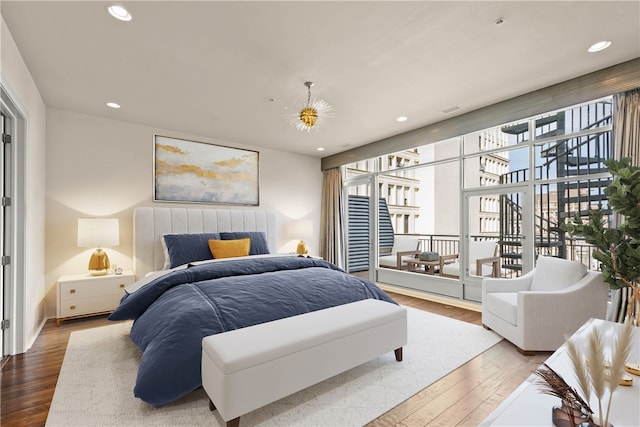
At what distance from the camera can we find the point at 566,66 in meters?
2.71

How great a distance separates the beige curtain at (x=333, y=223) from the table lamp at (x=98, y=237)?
3.56 meters

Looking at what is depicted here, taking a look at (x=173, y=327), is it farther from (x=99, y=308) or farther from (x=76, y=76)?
(x=76, y=76)

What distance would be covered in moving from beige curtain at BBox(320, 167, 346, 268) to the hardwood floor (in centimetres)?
339

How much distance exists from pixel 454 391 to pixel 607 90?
301 centimetres

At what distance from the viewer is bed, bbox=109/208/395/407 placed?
5.95ft

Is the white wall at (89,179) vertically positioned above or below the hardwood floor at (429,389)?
above

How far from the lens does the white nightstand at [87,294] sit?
3.34 meters

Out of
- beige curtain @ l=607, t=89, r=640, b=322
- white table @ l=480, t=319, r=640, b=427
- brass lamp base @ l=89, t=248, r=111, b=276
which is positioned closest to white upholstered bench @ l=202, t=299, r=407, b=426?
white table @ l=480, t=319, r=640, b=427

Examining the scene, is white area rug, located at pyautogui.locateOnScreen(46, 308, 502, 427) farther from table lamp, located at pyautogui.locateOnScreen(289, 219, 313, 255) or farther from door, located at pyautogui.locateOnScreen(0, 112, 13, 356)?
table lamp, located at pyautogui.locateOnScreen(289, 219, 313, 255)

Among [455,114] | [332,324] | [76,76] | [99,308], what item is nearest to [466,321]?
[332,324]

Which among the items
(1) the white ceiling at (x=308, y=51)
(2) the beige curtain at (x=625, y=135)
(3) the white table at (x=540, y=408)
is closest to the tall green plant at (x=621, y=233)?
(2) the beige curtain at (x=625, y=135)

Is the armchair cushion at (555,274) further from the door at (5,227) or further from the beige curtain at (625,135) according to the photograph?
the door at (5,227)

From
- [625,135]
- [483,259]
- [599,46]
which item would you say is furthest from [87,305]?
[625,135]

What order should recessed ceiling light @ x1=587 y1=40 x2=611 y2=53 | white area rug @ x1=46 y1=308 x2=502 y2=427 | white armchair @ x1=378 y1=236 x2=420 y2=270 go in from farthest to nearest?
1. white armchair @ x1=378 y1=236 x2=420 y2=270
2. recessed ceiling light @ x1=587 y1=40 x2=611 y2=53
3. white area rug @ x1=46 y1=308 x2=502 y2=427
